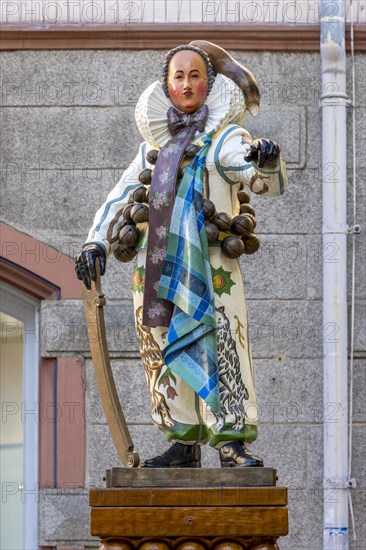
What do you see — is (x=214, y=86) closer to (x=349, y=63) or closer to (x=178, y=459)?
(x=178, y=459)

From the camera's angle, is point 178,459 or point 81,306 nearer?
point 178,459

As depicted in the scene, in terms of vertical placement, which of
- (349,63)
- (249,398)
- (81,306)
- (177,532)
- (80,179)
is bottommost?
(177,532)

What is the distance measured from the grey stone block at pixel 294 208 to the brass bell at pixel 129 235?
7.69 feet

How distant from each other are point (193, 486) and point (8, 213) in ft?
9.94

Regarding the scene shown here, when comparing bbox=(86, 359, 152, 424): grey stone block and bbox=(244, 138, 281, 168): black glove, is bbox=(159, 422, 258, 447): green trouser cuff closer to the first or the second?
bbox=(244, 138, 281, 168): black glove

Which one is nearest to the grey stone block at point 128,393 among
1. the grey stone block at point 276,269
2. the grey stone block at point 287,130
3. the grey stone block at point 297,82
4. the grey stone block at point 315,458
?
the grey stone block at point 276,269

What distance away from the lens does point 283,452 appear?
8906 mm

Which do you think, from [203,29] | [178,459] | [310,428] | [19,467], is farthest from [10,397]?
[178,459]

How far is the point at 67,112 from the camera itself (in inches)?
361

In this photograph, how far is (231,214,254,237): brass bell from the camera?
21.9ft

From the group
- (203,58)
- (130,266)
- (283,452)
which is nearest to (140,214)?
(203,58)

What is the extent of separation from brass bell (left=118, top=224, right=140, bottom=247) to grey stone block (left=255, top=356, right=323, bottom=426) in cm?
231

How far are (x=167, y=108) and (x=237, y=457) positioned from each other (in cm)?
133

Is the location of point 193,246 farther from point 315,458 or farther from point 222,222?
point 315,458
